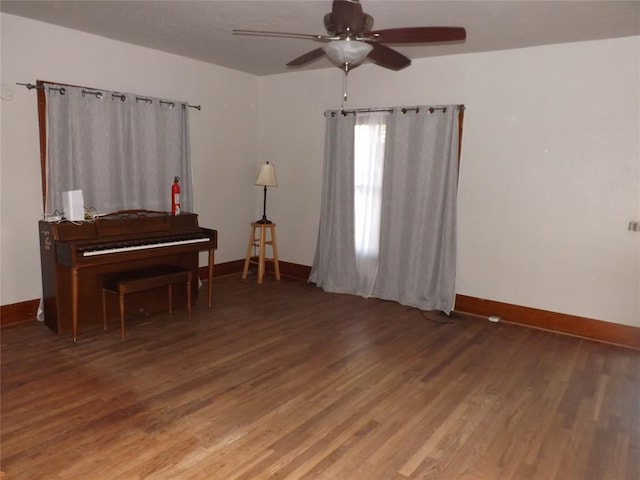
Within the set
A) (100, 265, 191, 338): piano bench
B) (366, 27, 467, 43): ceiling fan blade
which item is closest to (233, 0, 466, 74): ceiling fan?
(366, 27, 467, 43): ceiling fan blade

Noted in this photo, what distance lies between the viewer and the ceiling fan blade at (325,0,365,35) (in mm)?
2176

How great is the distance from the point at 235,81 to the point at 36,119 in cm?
232

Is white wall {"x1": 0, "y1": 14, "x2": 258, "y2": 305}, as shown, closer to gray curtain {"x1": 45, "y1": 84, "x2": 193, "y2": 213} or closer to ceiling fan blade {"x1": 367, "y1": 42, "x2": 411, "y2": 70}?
gray curtain {"x1": 45, "y1": 84, "x2": 193, "y2": 213}

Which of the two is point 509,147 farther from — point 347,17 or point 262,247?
point 262,247

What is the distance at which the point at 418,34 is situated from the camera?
245 centimetres

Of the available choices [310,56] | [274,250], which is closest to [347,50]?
[310,56]

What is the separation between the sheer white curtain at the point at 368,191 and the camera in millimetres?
4858

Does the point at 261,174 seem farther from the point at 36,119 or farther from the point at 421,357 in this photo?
the point at 421,357

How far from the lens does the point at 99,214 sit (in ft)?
12.8

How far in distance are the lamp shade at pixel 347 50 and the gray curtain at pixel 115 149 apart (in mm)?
2548

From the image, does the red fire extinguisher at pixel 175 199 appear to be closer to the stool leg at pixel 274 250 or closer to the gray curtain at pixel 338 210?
the stool leg at pixel 274 250

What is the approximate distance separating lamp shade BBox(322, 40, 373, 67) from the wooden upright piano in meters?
2.26

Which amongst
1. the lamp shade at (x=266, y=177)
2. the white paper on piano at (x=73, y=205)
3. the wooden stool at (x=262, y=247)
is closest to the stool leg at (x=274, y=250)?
the wooden stool at (x=262, y=247)

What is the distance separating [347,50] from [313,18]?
1.11m
